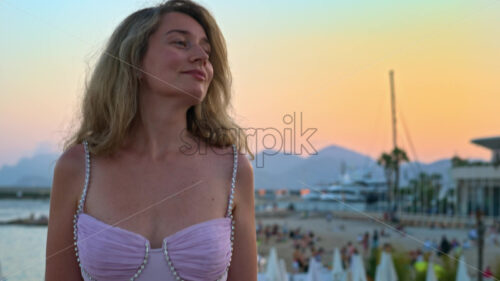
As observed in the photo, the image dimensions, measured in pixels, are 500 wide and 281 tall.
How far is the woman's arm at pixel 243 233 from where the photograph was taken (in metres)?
1.59

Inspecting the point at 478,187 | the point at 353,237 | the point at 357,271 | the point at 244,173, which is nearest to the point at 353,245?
the point at 353,237

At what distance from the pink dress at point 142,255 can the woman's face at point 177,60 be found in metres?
0.42

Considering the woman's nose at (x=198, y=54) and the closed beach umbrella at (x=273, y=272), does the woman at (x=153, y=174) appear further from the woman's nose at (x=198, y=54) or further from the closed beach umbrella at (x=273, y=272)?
the closed beach umbrella at (x=273, y=272)

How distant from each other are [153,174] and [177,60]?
1.18 feet

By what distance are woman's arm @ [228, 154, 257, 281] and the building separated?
29.5 meters

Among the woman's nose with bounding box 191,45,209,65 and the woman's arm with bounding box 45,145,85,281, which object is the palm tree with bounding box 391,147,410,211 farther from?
the woman's arm with bounding box 45,145,85,281

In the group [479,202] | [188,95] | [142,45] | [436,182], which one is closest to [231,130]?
[188,95]

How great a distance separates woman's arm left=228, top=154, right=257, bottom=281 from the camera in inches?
62.7

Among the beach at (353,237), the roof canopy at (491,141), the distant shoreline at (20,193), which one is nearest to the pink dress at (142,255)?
the beach at (353,237)

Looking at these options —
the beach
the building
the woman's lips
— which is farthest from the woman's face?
the building

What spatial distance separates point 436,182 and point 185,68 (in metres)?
41.4

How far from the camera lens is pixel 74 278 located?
1545 mm

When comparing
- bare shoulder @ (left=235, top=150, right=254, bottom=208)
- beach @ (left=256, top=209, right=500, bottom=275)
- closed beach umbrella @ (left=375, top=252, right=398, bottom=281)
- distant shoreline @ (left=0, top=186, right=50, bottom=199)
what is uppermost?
bare shoulder @ (left=235, top=150, right=254, bottom=208)

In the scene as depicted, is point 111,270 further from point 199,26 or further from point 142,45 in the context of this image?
point 199,26
